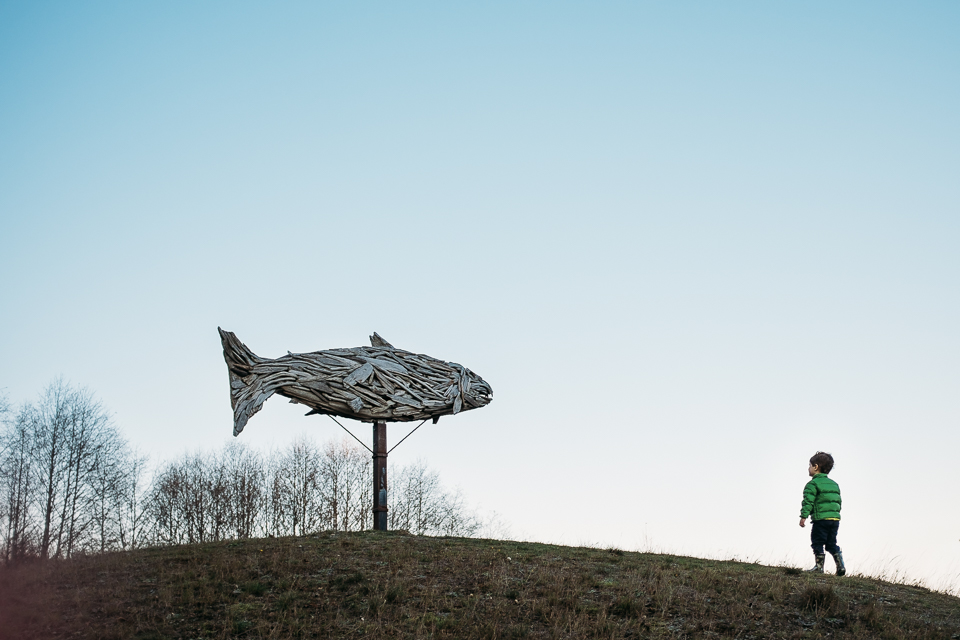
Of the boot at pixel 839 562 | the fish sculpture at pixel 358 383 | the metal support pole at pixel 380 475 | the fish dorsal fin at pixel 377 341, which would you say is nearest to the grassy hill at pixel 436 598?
the boot at pixel 839 562

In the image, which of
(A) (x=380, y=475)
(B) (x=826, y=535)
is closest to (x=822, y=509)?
(B) (x=826, y=535)

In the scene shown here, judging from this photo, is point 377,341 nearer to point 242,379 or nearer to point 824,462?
point 242,379

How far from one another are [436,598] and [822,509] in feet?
24.0

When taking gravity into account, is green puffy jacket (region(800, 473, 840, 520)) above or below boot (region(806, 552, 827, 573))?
above

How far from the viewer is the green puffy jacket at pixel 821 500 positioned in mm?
14492

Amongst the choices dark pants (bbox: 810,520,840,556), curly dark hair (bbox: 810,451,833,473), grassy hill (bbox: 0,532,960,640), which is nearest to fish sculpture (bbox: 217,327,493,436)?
grassy hill (bbox: 0,532,960,640)

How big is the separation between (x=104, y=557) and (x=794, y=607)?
12.2 metres

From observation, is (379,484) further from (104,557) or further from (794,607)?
(794,607)

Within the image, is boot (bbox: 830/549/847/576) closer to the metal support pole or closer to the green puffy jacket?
the green puffy jacket

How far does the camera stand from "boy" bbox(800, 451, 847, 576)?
47.6ft

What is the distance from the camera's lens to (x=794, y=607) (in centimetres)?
1186

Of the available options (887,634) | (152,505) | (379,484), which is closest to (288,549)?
(379,484)

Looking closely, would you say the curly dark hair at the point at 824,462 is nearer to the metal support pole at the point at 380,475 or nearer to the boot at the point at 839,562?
the boot at the point at 839,562

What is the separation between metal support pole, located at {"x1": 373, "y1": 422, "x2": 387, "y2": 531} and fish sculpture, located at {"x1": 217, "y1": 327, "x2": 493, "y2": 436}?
0.98 ft
